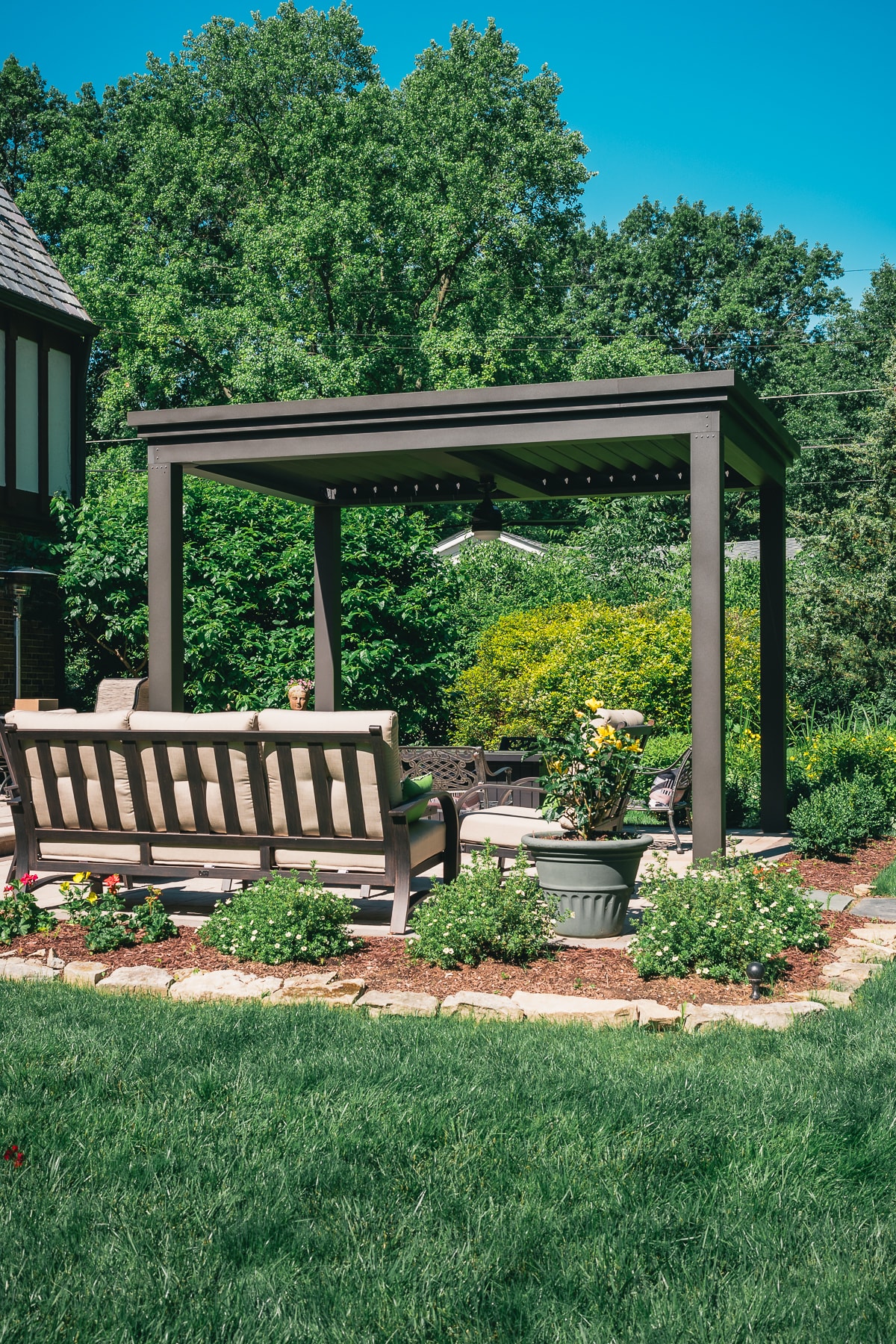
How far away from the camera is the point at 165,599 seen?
7016 mm

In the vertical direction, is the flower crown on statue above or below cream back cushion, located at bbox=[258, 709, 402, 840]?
above

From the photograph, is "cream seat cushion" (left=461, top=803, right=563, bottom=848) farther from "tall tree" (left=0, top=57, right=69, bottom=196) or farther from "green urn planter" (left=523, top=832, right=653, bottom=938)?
"tall tree" (left=0, top=57, right=69, bottom=196)

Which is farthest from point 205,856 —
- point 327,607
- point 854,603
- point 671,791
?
point 854,603

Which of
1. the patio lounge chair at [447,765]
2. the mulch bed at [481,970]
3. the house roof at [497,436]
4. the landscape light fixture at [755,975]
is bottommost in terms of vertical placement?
the mulch bed at [481,970]

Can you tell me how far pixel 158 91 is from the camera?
1055 inches

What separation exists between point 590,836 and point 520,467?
421 cm

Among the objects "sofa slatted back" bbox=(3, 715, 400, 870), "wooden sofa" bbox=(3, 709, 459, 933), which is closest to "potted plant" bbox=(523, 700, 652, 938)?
"wooden sofa" bbox=(3, 709, 459, 933)

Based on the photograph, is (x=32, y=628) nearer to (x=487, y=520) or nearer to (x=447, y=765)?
(x=447, y=765)

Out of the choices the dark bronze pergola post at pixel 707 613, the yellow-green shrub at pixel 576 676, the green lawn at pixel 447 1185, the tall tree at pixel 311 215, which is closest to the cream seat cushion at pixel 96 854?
the green lawn at pixel 447 1185

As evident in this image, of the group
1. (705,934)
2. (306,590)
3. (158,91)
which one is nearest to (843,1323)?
(705,934)

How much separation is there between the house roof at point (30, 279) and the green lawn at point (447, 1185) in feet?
35.7

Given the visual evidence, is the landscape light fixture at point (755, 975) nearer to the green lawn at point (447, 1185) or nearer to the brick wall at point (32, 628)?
the green lawn at point (447, 1185)

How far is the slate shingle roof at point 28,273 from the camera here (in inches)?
485

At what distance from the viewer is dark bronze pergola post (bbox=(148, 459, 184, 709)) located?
6992mm
